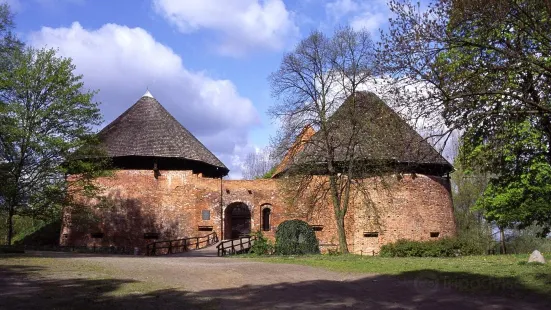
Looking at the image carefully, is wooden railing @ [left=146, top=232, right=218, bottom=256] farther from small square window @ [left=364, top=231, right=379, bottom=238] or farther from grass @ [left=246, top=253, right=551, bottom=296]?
grass @ [left=246, top=253, right=551, bottom=296]

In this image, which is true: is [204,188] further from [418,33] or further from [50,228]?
[418,33]

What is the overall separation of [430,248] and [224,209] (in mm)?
11246

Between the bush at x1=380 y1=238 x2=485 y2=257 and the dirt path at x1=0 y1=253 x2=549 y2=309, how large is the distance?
11.7m

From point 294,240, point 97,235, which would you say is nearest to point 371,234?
point 294,240

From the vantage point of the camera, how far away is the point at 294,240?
2252cm

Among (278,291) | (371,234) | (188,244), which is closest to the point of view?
(278,291)

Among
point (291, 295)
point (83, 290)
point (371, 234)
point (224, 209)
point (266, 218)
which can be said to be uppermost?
point (224, 209)

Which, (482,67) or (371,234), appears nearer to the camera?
(482,67)

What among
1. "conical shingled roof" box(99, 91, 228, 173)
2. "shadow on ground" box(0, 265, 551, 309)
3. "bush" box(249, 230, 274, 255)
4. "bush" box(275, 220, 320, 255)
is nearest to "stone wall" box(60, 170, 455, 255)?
"conical shingled roof" box(99, 91, 228, 173)

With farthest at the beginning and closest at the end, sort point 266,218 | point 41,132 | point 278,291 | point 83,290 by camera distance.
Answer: point 266,218, point 41,132, point 278,291, point 83,290

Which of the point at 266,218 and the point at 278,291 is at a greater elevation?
the point at 266,218

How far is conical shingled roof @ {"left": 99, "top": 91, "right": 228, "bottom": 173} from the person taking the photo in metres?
29.2

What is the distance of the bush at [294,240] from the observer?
22.4 meters

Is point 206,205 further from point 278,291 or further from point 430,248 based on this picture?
point 278,291
